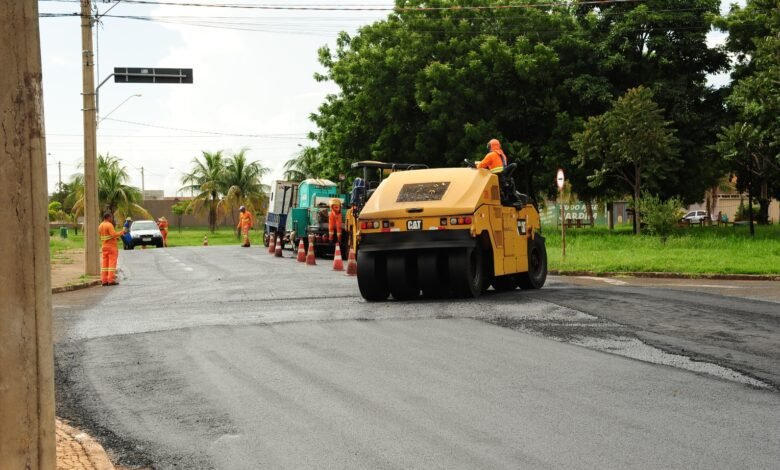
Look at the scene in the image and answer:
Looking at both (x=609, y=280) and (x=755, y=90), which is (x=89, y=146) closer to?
(x=609, y=280)

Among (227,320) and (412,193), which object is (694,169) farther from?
(227,320)

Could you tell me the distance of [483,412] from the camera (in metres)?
7.45

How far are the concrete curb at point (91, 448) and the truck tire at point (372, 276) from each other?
864cm

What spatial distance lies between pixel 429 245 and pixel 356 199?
10.0 metres

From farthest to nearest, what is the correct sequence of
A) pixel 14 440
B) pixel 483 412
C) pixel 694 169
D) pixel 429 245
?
pixel 694 169 < pixel 429 245 < pixel 483 412 < pixel 14 440

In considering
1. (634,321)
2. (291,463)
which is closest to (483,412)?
(291,463)

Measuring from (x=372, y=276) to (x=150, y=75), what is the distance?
14.0m

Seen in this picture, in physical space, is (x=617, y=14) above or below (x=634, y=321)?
above

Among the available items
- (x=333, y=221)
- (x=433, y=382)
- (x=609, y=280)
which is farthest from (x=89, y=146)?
(x=433, y=382)

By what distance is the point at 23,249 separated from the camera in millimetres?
3850

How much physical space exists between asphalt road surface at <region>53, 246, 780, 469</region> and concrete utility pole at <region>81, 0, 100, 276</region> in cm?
928

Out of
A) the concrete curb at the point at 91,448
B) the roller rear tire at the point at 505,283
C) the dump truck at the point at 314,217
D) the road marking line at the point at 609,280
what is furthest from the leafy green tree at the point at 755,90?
the concrete curb at the point at 91,448

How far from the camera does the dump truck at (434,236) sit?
1547cm

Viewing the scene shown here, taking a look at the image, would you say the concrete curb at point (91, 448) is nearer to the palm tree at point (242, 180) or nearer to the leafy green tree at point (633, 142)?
the leafy green tree at point (633, 142)
